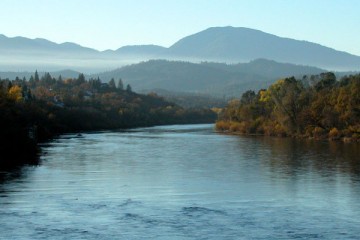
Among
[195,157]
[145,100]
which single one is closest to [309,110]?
[195,157]

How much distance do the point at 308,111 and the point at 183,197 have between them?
4949 centimetres

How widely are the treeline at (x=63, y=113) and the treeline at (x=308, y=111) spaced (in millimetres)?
26208

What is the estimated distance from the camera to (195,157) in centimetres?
4950

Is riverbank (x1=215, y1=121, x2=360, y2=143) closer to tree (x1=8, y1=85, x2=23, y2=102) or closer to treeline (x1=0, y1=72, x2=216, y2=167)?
treeline (x1=0, y1=72, x2=216, y2=167)

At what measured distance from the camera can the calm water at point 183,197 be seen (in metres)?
23.0

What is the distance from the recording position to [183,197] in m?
29.9

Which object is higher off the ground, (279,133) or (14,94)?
(14,94)

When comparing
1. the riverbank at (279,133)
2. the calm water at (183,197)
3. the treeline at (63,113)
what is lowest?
the calm water at (183,197)

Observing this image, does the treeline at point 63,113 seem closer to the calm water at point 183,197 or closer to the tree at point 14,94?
the tree at point 14,94

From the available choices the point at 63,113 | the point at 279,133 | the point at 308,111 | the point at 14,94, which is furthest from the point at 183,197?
the point at 63,113

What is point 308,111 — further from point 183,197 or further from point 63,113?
point 183,197

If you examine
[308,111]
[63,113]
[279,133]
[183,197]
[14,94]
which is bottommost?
[183,197]

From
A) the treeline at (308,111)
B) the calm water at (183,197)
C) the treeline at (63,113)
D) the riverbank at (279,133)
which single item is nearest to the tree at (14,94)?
the treeline at (63,113)

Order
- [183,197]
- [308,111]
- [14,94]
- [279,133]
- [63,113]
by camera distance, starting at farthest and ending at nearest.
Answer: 1. [63,113]
2. [279,133]
3. [308,111]
4. [14,94]
5. [183,197]
